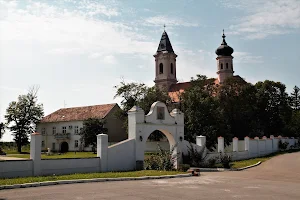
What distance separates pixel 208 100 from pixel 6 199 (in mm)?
27720

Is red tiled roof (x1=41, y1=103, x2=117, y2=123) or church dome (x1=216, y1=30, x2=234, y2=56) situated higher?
church dome (x1=216, y1=30, x2=234, y2=56)

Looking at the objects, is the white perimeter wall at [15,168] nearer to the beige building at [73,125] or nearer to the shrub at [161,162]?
the shrub at [161,162]

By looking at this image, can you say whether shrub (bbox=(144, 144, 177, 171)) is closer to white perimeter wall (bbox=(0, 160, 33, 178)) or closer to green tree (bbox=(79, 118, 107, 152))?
white perimeter wall (bbox=(0, 160, 33, 178))

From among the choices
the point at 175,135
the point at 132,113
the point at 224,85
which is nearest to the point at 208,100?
the point at 224,85

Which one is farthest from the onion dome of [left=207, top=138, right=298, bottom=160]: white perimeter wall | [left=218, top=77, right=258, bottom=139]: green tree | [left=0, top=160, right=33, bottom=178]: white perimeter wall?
[left=0, top=160, right=33, bottom=178]: white perimeter wall

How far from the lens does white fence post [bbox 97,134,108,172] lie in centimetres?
1831

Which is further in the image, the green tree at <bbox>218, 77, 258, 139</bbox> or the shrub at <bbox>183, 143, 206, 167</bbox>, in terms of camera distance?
the green tree at <bbox>218, 77, 258, 139</bbox>

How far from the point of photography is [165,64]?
64.6 m

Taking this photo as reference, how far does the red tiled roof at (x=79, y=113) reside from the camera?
54062 millimetres

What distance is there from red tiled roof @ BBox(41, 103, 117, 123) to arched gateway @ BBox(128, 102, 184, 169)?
30.5m

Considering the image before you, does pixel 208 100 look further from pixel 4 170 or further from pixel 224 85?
pixel 4 170

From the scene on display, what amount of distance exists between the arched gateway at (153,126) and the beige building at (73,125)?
29.9 metres

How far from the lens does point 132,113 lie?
20.5 m

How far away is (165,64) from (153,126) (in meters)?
44.1
